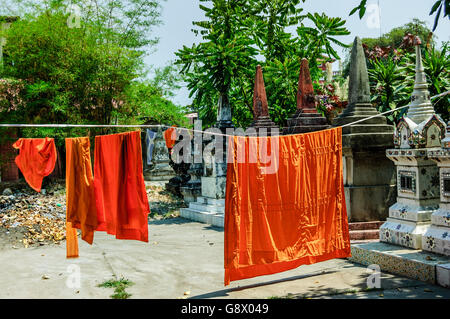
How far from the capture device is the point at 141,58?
16.5 m

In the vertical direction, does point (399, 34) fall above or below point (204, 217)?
above

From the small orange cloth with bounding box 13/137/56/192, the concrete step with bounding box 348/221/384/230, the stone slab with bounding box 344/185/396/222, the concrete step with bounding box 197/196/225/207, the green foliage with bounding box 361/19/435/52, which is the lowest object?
the concrete step with bounding box 348/221/384/230

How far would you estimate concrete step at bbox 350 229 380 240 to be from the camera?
650 centimetres

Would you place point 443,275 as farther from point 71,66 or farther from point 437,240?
point 71,66

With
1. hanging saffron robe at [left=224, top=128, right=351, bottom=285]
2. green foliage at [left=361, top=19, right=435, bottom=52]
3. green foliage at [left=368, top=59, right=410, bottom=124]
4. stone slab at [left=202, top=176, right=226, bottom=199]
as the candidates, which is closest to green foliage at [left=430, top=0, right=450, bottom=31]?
hanging saffron robe at [left=224, top=128, right=351, bottom=285]

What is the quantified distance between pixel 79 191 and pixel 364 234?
4.17 m

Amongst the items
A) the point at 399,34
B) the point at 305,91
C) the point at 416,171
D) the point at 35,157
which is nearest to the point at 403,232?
the point at 416,171

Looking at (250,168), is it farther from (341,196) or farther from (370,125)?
(370,125)

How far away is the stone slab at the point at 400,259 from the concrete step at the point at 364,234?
0.42 m

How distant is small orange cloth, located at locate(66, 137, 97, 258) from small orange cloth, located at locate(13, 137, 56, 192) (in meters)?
0.27

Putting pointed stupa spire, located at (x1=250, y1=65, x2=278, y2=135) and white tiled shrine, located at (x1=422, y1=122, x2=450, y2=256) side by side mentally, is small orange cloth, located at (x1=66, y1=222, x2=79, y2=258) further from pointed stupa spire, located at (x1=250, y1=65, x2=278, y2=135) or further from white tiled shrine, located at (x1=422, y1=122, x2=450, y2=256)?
pointed stupa spire, located at (x1=250, y1=65, x2=278, y2=135)

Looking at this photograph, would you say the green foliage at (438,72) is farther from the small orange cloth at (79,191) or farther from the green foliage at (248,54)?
the small orange cloth at (79,191)

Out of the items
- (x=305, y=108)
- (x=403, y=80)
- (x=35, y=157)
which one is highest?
(x=403, y=80)

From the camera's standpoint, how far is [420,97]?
5.97m
